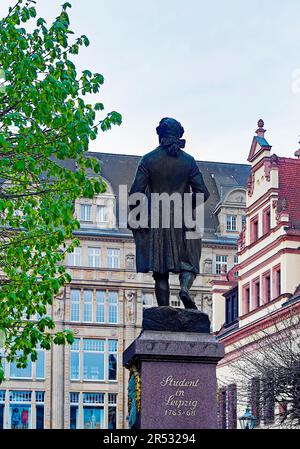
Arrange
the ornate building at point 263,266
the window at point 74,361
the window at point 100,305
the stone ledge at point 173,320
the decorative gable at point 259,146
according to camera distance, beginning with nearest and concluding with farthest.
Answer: the stone ledge at point 173,320
the ornate building at point 263,266
the decorative gable at point 259,146
the window at point 74,361
the window at point 100,305

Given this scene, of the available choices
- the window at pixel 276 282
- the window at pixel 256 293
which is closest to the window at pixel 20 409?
the window at pixel 256 293

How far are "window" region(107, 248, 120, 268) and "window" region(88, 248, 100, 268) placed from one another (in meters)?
0.68

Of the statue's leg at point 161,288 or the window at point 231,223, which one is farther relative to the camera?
the window at point 231,223

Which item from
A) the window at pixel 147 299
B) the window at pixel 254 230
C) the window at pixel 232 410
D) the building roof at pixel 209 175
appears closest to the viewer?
the window at pixel 232 410

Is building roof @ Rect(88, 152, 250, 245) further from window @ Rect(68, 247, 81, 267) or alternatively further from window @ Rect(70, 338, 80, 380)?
window @ Rect(70, 338, 80, 380)

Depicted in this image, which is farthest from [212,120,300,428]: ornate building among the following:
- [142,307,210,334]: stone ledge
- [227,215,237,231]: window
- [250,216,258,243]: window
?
[142,307,210,334]: stone ledge

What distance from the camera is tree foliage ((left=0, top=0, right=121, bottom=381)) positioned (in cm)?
2027

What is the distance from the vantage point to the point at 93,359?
2714 inches

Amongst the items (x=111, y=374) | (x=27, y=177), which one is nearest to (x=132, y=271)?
(x=111, y=374)

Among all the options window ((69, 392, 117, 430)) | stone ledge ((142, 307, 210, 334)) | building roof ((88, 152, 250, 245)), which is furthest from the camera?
building roof ((88, 152, 250, 245))

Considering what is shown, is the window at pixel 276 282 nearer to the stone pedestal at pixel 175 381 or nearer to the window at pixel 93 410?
the window at pixel 93 410

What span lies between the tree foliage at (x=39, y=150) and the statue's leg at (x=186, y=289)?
18.8 feet

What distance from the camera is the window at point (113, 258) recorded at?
69062mm
